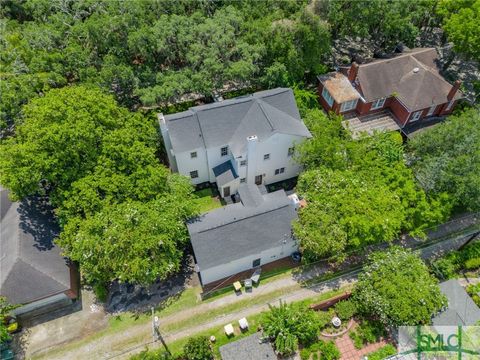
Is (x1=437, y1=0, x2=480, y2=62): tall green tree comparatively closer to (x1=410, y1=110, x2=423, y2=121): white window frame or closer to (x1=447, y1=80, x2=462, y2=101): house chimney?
(x1=447, y1=80, x2=462, y2=101): house chimney

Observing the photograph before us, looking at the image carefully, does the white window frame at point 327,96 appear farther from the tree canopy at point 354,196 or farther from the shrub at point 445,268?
the shrub at point 445,268

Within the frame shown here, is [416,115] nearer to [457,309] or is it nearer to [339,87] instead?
[339,87]

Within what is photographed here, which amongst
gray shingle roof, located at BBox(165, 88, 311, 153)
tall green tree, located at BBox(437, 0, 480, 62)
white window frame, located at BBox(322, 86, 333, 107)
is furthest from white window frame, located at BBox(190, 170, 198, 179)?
tall green tree, located at BBox(437, 0, 480, 62)

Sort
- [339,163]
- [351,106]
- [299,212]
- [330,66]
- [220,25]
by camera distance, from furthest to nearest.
Answer: [330,66], [351,106], [220,25], [339,163], [299,212]

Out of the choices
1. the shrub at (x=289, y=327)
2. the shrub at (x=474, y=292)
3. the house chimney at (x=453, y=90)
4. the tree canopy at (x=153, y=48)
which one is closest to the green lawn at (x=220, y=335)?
the shrub at (x=289, y=327)

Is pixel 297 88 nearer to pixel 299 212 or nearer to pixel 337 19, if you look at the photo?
pixel 337 19

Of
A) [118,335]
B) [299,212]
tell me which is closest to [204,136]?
[299,212]
